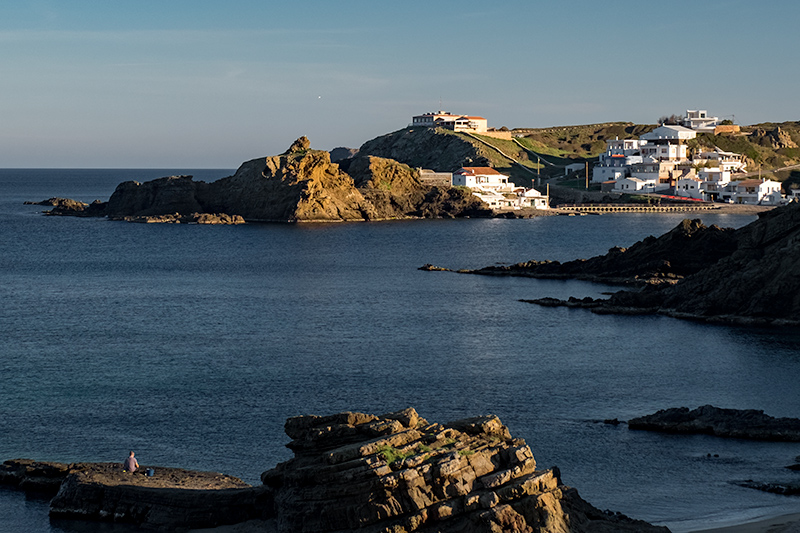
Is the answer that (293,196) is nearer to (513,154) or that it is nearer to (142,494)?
(513,154)

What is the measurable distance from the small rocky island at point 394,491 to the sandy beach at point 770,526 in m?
2.63

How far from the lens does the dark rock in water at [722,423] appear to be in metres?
29.8

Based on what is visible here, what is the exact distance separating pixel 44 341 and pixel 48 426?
16.5m

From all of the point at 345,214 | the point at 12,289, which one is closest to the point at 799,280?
the point at 12,289

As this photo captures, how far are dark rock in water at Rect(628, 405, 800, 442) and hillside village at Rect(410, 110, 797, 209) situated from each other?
121 m

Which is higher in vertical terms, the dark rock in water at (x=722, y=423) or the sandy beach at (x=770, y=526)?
the dark rock in water at (x=722, y=423)

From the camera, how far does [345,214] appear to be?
447ft

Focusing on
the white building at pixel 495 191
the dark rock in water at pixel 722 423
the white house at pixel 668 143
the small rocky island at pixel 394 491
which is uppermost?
the white house at pixel 668 143

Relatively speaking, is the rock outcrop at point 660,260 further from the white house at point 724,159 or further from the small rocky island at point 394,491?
the white house at point 724,159

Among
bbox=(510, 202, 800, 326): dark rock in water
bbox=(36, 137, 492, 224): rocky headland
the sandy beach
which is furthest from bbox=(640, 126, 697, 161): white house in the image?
the sandy beach

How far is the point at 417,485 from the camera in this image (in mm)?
18359

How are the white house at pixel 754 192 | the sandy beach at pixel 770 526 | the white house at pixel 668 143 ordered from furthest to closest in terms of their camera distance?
the white house at pixel 668 143, the white house at pixel 754 192, the sandy beach at pixel 770 526

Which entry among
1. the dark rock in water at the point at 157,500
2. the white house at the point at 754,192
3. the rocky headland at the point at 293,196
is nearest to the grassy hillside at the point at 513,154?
the white house at the point at 754,192

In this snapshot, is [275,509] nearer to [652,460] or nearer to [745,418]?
[652,460]
